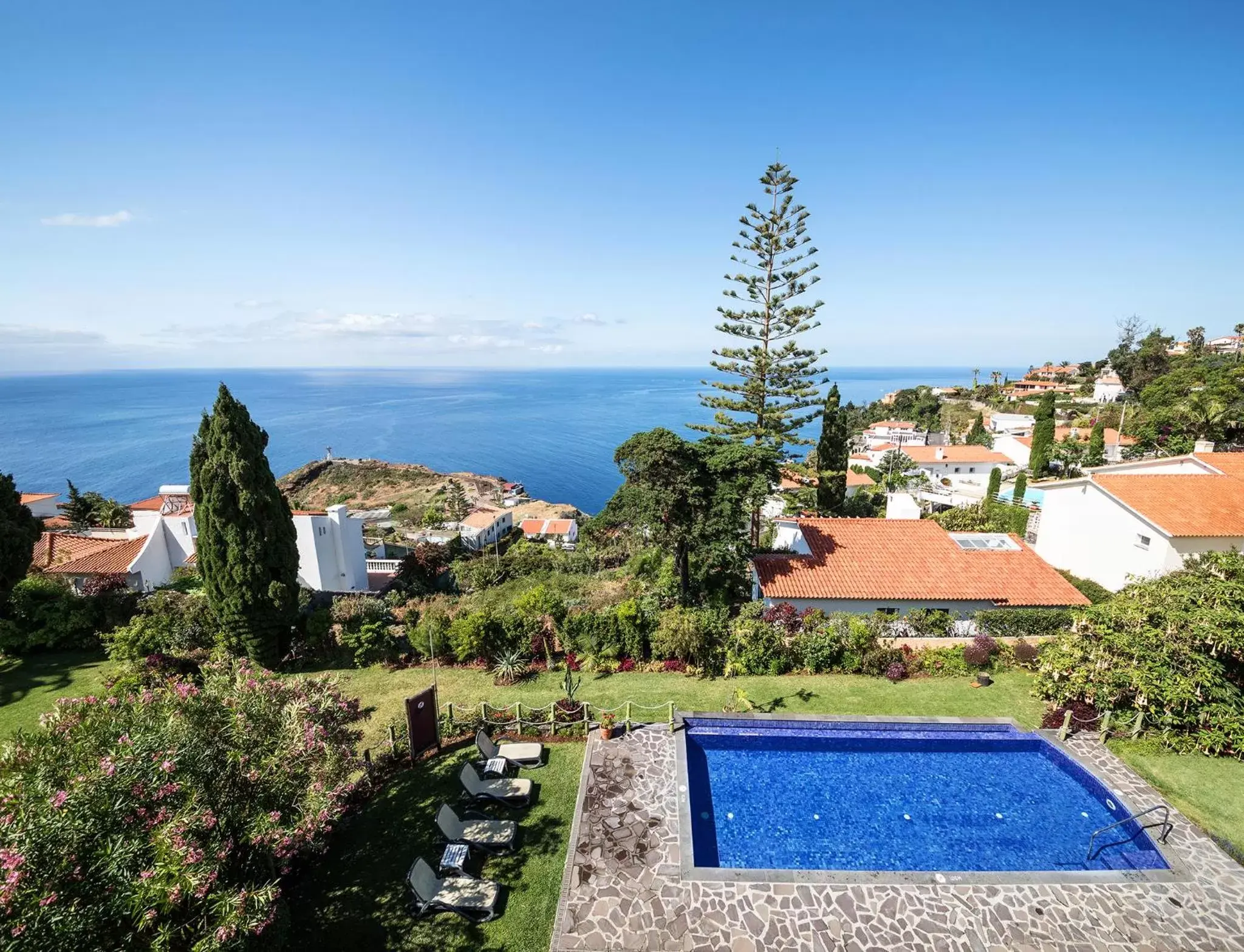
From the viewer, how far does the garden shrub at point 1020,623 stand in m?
14.9

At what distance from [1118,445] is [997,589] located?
42582mm

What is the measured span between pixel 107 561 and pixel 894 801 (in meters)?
25.0

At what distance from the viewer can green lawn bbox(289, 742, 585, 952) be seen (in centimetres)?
727

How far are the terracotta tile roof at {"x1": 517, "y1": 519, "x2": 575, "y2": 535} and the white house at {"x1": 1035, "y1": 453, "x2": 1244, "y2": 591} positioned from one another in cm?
3389

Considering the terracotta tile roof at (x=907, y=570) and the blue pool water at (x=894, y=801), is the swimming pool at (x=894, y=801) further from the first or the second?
the terracotta tile roof at (x=907, y=570)

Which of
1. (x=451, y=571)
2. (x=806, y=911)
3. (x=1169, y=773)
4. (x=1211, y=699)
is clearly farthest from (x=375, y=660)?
(x=1211, y=699)

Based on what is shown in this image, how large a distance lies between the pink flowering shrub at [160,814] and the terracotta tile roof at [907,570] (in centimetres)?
1268

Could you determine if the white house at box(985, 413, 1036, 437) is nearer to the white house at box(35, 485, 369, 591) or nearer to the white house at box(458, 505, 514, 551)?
the white house at box(458, 505, 514, 551)

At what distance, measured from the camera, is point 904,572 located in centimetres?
1677

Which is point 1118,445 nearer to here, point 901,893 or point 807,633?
point 807,633

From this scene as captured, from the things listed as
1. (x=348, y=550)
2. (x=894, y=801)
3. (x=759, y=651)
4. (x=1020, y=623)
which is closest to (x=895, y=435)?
(x=1020, y=623)

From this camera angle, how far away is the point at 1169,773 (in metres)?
10.1

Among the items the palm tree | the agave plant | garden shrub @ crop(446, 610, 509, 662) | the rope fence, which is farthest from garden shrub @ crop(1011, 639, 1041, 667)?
the palm tree

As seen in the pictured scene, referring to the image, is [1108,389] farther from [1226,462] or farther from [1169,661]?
[1169,661]
